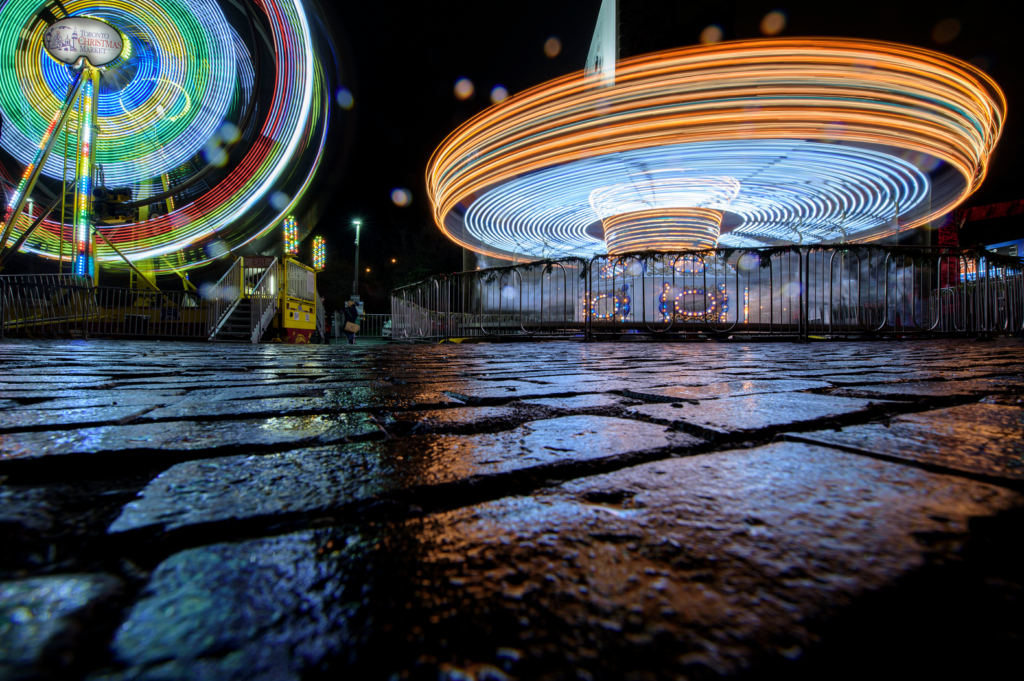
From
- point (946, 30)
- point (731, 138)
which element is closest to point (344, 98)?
point (731, 138)

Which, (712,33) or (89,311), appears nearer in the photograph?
(89,311)

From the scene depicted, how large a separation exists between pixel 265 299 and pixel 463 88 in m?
17.5

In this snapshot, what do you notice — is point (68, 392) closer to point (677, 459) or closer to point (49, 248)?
point (677, 459)

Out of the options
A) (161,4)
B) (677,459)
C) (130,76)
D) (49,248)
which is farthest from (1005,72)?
(49,248)

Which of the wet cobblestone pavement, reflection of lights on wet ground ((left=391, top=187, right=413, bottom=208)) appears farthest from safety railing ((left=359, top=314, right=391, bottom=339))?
the wet cobblestone pavement

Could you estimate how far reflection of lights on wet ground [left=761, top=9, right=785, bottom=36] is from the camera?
1494 centimetres

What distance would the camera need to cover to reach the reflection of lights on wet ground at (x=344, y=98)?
17.1 metres

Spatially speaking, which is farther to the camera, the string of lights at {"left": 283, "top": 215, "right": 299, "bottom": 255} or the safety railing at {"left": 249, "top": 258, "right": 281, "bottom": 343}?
the string of lights at {"left": 283, "top": 215, "right": 299, "bottom": 255}

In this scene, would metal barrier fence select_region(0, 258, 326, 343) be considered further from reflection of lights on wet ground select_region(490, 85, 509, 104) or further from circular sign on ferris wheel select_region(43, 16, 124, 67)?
reflection of lights on wet ground select_region(490, 85, 509, 104)

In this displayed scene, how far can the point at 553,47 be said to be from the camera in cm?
2069

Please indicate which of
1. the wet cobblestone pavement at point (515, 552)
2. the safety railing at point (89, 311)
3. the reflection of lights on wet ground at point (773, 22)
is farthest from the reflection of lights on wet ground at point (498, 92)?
the wet cobblestone pavement at point (515, 552)

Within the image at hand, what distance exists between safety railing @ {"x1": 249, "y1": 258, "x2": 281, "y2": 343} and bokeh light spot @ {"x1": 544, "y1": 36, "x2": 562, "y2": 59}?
14626 mm

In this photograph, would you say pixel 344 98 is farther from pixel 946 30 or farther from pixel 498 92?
pixel 946 30

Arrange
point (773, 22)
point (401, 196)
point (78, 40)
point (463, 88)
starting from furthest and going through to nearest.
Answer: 1. point (401, 196)
2. point (463, 88)
3. point (773, 22)
4. point (78, 40)
